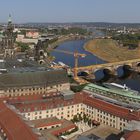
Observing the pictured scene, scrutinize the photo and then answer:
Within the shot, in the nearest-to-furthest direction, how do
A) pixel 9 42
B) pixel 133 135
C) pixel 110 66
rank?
pixel 133 135 < pixel 9 42 < pixel 110 66

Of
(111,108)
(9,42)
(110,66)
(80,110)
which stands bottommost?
(110,66)

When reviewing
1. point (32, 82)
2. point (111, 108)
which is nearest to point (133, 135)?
point (111, 108)

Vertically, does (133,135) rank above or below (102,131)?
above

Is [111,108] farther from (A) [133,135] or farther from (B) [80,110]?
(A) [133,135]

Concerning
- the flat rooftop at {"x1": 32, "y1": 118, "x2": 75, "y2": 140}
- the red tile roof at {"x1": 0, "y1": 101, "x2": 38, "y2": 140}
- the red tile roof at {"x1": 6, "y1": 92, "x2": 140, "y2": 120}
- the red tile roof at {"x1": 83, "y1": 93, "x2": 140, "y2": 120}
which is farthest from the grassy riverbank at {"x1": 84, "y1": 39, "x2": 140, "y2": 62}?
the red tile roof at {"x1": 0, "y1": 101, "x2": 38, "y2": 140}

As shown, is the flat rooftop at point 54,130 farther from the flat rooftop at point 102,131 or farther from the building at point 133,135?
the building at point 133,135

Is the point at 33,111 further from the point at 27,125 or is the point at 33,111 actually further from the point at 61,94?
the point at 27,125

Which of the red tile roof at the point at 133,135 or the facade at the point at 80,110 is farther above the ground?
the red tile roof at the point at 133,135

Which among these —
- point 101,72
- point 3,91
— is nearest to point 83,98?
point 3,91

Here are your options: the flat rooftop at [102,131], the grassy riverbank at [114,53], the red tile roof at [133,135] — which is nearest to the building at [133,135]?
the red tile roof at [133,135]
